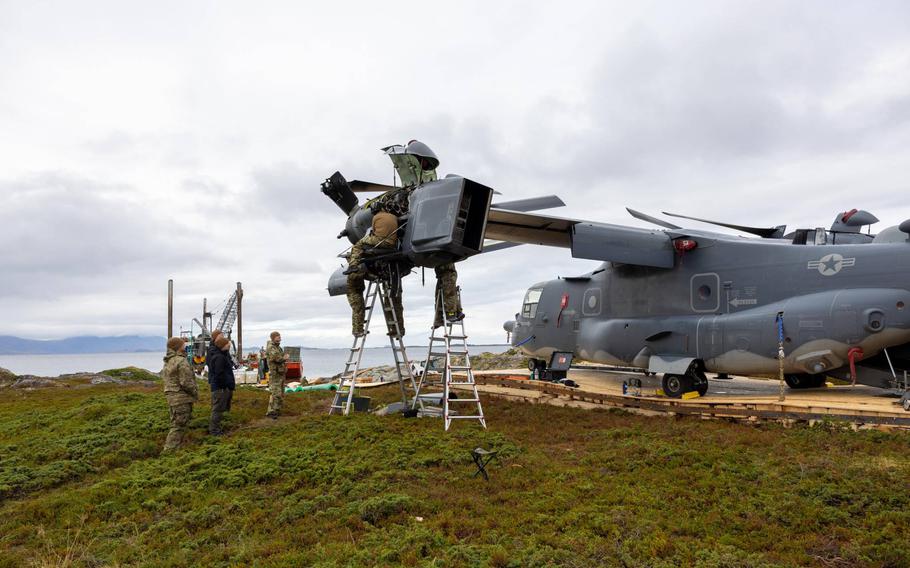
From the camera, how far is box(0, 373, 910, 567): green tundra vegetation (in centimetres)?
474

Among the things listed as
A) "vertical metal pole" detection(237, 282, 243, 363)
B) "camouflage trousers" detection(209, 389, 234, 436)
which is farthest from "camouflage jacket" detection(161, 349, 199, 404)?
"vertical metal pole" detection(237, 282, 243, 363)

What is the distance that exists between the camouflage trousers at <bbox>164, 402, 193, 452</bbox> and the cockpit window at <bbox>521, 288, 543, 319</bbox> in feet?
37.2

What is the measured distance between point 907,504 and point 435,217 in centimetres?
823

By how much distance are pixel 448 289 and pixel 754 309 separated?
7.06m

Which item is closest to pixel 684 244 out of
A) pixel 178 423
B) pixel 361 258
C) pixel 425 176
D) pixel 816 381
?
pixel 816 381

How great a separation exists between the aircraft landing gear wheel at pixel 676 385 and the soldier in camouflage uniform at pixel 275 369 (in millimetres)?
9128

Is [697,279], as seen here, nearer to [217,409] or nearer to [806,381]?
[806,381]

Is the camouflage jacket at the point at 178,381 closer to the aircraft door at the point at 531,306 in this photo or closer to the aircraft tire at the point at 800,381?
the aircraft door at the point at 531,306

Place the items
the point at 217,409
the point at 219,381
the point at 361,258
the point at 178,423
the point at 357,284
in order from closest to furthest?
the point at 178,423 < the point at 217,409 < the point at 219,381 < the point at 361,258 < the point at 357,284

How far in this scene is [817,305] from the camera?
35.8ft

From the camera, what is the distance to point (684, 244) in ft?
43.3

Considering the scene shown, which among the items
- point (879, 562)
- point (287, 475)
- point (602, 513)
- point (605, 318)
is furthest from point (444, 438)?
point (605, 318)

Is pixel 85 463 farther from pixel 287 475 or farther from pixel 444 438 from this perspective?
pixel 444 438

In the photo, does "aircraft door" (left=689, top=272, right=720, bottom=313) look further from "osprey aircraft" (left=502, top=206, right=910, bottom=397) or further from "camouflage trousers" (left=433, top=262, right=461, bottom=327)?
"camouflage trousers" (left=433, top=262, right=461, bottom=327)
